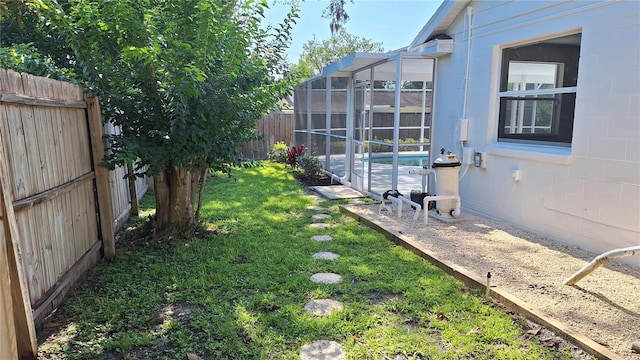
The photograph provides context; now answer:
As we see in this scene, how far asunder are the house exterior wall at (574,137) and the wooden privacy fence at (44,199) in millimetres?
4871

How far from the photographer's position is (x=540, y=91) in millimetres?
4977

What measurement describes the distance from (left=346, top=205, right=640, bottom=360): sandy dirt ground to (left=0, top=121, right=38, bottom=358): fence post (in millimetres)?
3370

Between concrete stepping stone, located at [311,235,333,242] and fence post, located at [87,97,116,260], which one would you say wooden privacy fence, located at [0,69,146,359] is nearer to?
fence post, located at [87,97,116,260]

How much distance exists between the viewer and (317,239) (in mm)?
5004

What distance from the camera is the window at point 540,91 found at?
4.67 metres

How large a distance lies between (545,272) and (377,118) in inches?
176

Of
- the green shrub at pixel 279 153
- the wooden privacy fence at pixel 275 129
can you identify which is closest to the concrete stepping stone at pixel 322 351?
the green shrub at pixel 279 153

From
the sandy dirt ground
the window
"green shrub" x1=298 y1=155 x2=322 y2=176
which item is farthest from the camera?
"green shrub" x1=298 y1=155 x2=322 y2=176

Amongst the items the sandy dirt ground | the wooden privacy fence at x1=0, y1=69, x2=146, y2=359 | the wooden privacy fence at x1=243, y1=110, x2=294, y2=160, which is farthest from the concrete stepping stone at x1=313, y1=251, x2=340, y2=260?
the wooden privacy fence at x1=243, y1=110, x2=294, y2=160

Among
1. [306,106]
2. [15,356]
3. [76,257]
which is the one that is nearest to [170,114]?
[76,257]

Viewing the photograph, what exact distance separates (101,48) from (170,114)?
933 mm

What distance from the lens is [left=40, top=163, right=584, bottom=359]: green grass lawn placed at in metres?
2.59

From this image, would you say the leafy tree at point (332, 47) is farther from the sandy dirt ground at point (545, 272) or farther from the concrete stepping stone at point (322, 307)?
the concrete stepping stone at point (322, 307)

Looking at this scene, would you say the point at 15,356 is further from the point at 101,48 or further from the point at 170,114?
the point at 101,48
